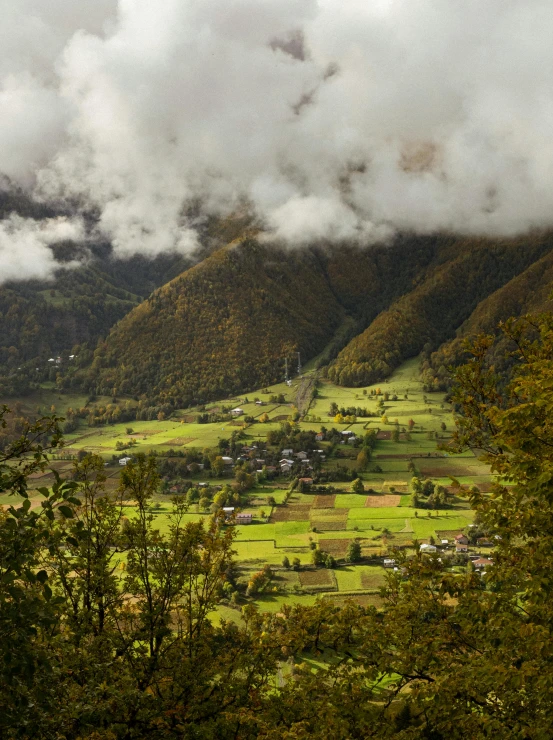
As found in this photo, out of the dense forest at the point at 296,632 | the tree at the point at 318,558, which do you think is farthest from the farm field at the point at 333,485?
the dense forest at the point at 296,632

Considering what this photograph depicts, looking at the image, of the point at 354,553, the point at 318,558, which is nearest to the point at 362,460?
the point at 354,553

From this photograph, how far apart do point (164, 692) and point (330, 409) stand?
15598 centimetres

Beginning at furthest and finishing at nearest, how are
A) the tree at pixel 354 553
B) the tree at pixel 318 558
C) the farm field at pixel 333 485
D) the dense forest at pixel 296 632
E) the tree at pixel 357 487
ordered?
the tree at pixel 357 487, the tree at pixel 354 553, the tree at pixel 318 558, the farm field at pixel 333 485, the dense forest at pixel 296 632

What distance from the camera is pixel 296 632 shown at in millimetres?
Result: 16188

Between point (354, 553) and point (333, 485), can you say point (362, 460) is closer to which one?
point (333, 485)

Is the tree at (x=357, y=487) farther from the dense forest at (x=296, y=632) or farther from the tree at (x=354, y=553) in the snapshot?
the dense forest at (x=296, y=632)

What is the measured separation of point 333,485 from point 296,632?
99.7 meters

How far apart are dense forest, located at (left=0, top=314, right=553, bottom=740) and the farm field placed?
11778 millimetres

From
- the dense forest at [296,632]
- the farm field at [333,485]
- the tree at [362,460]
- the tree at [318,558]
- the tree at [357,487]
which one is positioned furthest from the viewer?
the tree at [362,460]

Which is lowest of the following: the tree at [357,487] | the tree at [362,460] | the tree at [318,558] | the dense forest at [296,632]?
the tree at [318,558]

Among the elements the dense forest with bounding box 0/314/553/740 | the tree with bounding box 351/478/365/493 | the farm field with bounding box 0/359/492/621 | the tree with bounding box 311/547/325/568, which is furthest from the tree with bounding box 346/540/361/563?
the dense forest with bounding box 0/314/553/740

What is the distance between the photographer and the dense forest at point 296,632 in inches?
386

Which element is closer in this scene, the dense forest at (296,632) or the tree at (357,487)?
the dense forest at (296,632)

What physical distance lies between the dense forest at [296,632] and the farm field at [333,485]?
38.6ft
